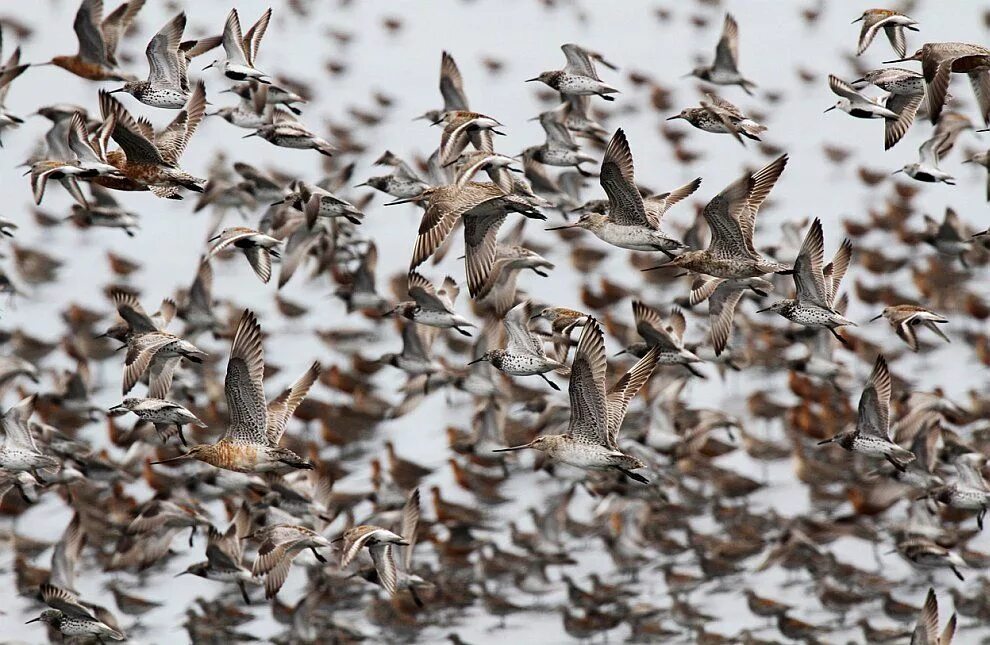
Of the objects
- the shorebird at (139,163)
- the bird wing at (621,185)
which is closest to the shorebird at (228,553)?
the shorebird at (139,163)

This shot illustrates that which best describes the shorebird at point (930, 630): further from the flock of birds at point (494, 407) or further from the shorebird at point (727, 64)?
the shorebird at point (727, 64)

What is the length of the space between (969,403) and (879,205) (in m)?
8.17

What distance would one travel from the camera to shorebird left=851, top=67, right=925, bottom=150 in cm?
977

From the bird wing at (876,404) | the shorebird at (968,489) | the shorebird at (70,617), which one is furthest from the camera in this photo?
the shorebird at (968,489)

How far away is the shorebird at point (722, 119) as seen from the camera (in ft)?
32.0

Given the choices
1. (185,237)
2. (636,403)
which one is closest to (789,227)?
(636,403)

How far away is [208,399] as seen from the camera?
1578 centimetres

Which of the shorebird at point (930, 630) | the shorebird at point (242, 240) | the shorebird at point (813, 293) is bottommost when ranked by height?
the shorebird at point (930, 630)

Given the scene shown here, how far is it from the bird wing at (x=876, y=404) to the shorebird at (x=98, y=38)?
20.6 feet

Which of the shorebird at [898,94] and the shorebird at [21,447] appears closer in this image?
the shorebird at [21,447]

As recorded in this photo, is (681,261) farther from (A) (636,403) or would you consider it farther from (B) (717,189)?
(B) (717,189)

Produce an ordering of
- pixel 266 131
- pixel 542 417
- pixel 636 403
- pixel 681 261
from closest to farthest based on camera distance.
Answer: pixel 681 261, pixel 266 131, pixel 542 417, pixel 636 403

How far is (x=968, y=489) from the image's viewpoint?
10.3 m

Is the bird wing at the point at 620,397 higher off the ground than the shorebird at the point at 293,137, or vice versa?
the shorebird at the point at 293,137
